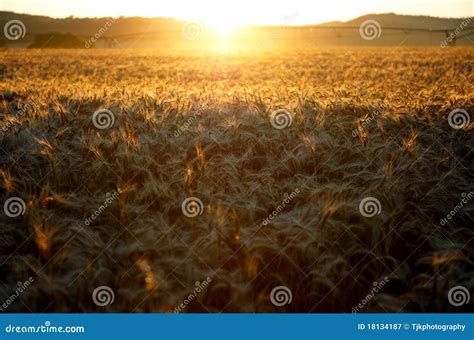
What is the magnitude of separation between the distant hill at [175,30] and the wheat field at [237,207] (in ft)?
226

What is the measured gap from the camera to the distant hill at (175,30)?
85.6m

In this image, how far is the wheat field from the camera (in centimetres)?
376

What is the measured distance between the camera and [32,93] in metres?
8.99

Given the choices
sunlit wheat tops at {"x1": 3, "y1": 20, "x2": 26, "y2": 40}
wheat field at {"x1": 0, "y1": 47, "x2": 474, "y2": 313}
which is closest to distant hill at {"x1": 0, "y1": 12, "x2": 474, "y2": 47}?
sunlit wheat tops at {"x1": 3, "y1": 20, "x2": 26, "y2": 40}

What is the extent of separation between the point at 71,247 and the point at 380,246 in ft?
10.0

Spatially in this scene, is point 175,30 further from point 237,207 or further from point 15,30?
point 237,207

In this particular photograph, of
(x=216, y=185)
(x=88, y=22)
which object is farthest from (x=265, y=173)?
(x=88, y=22)

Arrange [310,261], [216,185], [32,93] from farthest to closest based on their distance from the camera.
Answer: [32,93] → [216,185] → [310,261]

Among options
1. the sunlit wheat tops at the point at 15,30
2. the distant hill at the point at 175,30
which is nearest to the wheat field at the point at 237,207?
the sunlit wheat tops at the point at 15,30

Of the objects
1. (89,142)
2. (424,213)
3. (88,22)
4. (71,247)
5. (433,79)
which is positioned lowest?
(71,247)

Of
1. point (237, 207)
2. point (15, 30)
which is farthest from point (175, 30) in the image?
point (237, 207)

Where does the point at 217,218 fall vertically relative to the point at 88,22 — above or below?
below

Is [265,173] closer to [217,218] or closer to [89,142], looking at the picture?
[217,218]

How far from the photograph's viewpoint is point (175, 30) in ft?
312
